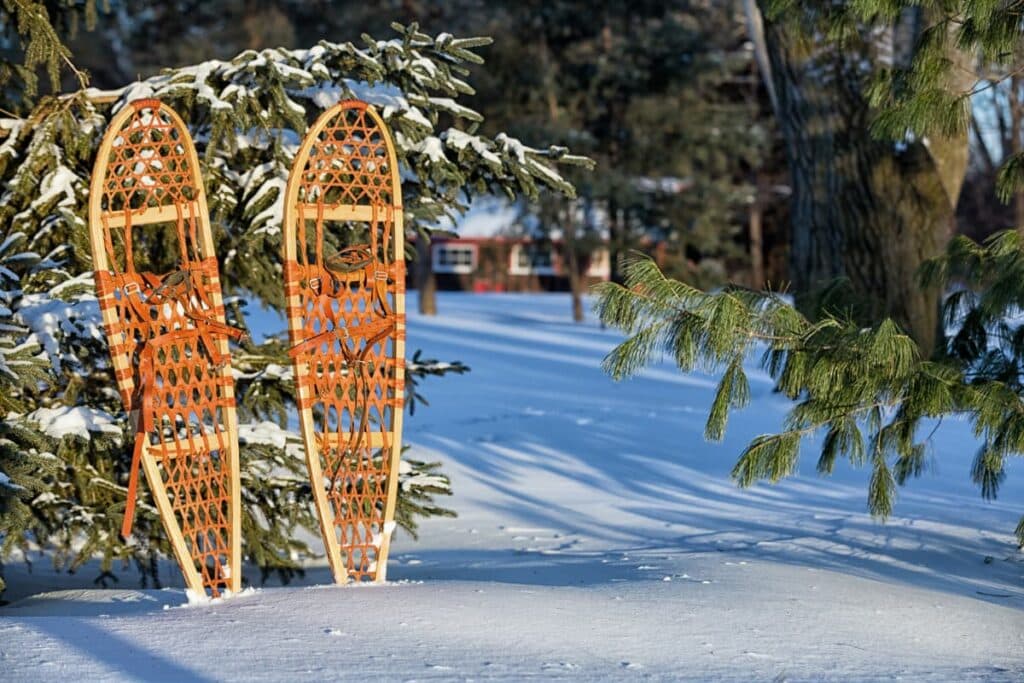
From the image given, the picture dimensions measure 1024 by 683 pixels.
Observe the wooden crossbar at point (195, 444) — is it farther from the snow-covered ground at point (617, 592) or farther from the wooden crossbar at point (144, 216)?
the wooden crossbar at point (144, 216)

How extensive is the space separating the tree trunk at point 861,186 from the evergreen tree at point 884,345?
13.1 feet

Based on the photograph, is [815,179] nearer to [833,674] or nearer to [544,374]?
[544,374]

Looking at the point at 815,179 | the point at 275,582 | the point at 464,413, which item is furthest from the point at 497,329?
the point at 275,582

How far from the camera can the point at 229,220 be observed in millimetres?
5793

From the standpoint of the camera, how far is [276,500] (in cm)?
570

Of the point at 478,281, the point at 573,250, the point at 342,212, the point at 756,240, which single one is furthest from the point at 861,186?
the point at 478,281

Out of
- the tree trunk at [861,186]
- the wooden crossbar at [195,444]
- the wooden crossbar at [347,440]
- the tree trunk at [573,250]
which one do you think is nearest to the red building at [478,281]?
the tree trunk at [573,250]

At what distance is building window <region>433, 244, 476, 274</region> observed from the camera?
34188 millimetres

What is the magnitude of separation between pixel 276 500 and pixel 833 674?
3139 millimetres

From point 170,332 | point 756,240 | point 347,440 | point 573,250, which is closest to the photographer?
point 170,332

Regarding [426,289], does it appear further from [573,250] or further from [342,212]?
[342,212]

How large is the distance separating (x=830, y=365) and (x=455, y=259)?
99.8ft

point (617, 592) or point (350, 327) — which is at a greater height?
point (350, 327)

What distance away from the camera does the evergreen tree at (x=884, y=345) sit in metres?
4.16
